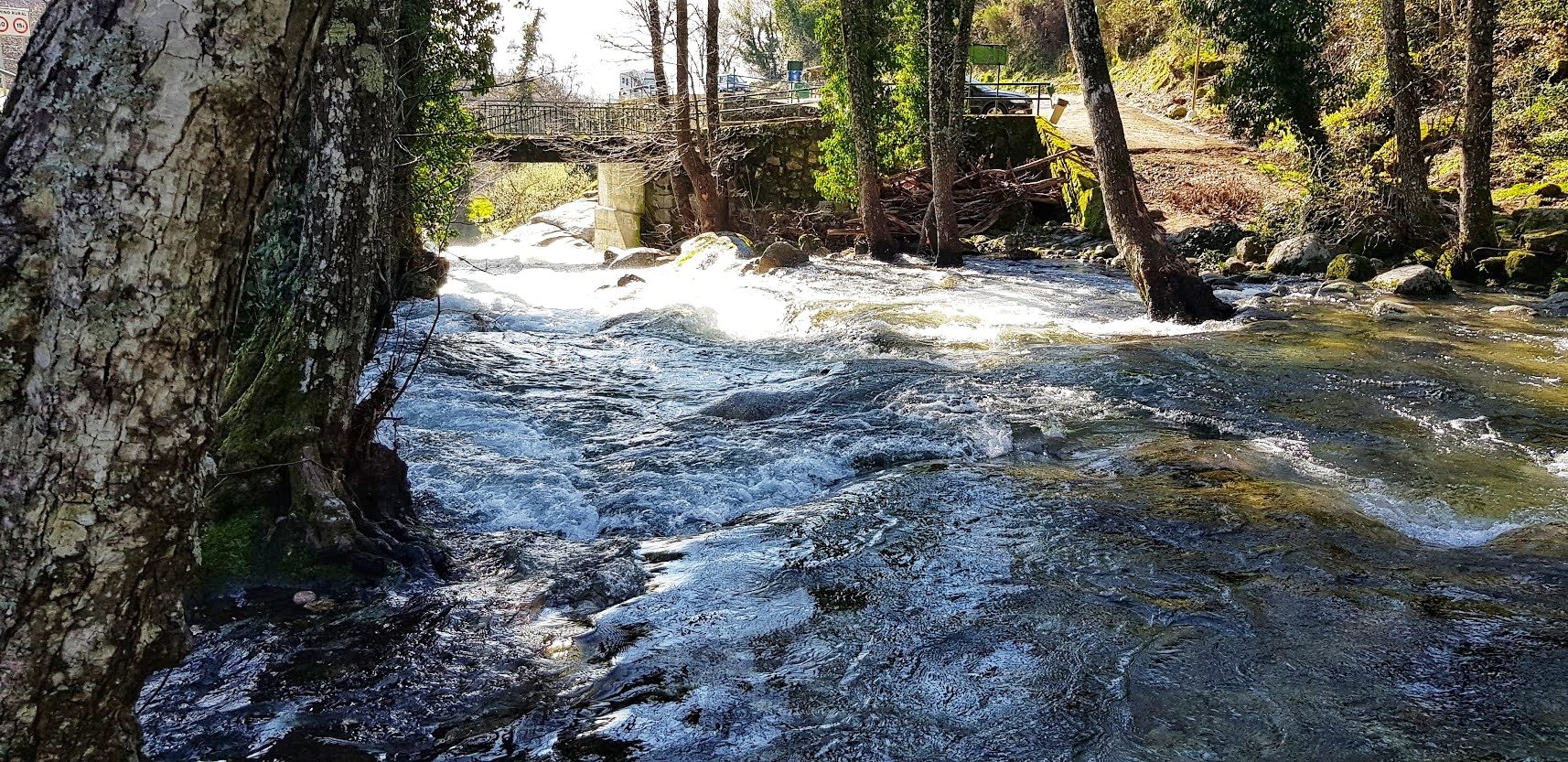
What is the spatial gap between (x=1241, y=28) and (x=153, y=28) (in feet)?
71.8

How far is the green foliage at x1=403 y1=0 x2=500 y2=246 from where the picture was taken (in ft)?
42.2

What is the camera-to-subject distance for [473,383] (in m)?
10.1

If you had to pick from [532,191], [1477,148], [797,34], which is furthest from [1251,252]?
[797,34]

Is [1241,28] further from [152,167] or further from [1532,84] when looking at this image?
[152,167]

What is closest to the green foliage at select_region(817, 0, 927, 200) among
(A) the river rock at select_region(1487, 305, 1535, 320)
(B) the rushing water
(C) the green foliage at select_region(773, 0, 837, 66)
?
(A) the river rock at select_region(1487, 305, 1535, 320)

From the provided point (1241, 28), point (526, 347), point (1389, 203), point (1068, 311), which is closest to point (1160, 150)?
point (1241, 28)

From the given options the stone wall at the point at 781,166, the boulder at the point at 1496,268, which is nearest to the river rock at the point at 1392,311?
the boulder at the point at 1496,268

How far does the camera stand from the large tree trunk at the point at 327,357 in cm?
520

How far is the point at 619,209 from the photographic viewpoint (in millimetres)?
25781

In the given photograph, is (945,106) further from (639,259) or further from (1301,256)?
(639,259)

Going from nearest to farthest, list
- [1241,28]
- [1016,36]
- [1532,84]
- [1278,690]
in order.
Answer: [1278,690] < [1532,84] < [1241,28] < [1016,36]

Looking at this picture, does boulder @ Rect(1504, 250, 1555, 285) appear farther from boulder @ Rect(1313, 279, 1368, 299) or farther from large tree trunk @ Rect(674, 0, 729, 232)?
large tree trunk @ Rect(674, 0, 729, 232)

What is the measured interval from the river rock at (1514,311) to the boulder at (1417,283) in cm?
105

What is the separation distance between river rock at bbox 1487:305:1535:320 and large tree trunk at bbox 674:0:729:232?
14.4 m
